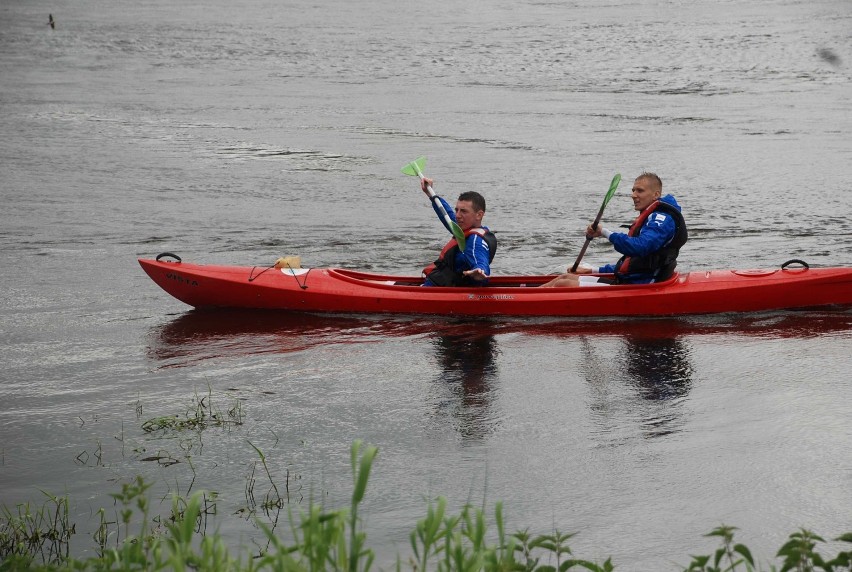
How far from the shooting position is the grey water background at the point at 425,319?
595 centimetres

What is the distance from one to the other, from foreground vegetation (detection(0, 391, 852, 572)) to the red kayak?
7.86 ft

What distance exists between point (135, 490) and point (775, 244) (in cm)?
1066

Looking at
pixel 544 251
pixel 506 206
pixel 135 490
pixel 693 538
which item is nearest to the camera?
pixel 135 490

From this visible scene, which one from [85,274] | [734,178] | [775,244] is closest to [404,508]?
[85,274]

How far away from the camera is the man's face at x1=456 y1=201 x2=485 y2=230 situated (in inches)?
363

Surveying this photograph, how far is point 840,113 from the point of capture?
23.6 metres

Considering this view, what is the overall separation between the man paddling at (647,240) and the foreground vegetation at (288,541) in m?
3.53

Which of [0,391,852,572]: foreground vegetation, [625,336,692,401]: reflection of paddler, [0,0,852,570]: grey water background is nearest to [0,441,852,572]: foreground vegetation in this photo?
[0,391,852,572]: foreground vegetation

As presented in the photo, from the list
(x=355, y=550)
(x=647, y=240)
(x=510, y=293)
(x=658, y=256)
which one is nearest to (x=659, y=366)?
(x=647, y=240)

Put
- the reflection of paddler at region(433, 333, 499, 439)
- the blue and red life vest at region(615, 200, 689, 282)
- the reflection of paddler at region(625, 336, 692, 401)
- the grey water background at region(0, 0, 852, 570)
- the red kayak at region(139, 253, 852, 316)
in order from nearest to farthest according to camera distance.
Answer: the grey water background at region(0, 0, 852, 570)
the reflection of paddler at region(433, 333, 499, 439)
the reflection of paddler at region(625, 336, 692, 401)
the blue and red life vest at region(615, 200, 689, 282)
the red kayak at region(139, 253, 852, 316)

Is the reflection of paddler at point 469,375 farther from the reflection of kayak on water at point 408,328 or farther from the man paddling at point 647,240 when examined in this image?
the man paddling at point 647,240

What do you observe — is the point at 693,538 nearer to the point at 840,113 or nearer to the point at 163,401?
the point at 163,401

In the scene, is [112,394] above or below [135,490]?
below

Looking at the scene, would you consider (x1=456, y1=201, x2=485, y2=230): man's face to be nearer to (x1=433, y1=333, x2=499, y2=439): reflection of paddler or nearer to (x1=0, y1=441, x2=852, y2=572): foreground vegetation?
(x1=433, y1=333, x2=499, y2=439): reflection of paddler
